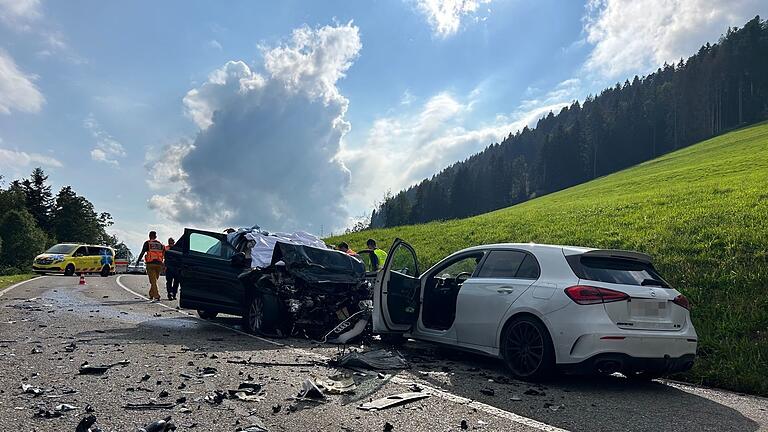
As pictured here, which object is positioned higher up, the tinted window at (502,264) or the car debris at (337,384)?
the tinted window at (502,264)

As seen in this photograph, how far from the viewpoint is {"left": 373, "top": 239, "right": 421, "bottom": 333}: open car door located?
759 cm

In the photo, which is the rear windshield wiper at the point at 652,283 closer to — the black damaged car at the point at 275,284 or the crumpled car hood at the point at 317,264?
the black damaged car at the point at 275,284

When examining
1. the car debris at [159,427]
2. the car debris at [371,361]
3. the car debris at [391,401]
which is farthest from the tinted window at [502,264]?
the car debris at [159,427]

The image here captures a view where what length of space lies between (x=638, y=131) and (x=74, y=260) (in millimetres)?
87835

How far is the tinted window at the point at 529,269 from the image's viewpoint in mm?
6258

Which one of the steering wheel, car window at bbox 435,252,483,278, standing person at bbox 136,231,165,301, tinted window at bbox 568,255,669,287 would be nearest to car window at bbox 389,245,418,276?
car window at bbox 435,252,483,278

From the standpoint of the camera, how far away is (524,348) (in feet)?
19.7

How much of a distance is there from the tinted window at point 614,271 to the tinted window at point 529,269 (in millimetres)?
397

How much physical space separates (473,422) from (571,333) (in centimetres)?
186

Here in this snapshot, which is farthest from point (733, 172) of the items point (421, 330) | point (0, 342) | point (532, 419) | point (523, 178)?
point (523, 178)

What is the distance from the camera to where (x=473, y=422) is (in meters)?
4.21

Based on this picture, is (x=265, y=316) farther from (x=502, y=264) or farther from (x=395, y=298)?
(x=502, y=264)

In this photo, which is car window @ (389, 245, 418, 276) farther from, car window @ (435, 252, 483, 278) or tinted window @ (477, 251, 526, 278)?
tinted window @ (477, 251, 526, 278)

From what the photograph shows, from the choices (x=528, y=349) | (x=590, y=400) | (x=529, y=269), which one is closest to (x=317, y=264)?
(x=529, y=269)
